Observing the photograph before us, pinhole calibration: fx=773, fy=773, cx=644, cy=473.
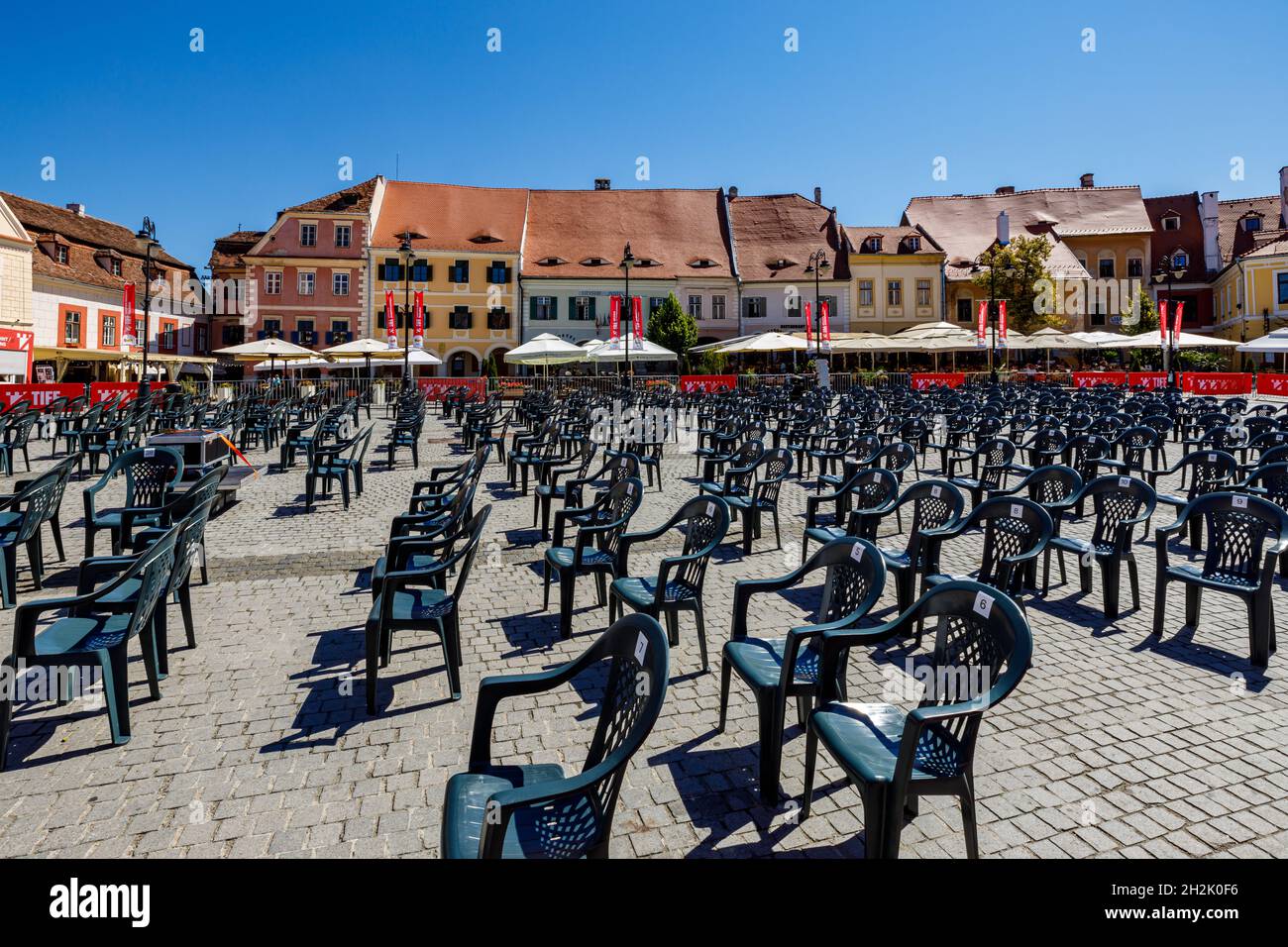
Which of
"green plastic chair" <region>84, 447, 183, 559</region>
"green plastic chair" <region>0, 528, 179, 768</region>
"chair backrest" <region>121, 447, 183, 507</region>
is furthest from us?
"chair backrest" <region>121, 447, 183, 507</region>

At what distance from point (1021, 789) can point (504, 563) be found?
545cm

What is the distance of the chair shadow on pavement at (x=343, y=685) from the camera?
4242 mm

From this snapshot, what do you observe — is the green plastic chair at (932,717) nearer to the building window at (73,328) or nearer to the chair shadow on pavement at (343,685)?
the chair shadow on pavement at (343,685)

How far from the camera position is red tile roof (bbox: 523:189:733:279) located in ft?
171

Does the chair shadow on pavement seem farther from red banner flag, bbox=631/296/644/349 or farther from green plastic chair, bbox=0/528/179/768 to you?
red banner flag, bbox=631/296/644/349

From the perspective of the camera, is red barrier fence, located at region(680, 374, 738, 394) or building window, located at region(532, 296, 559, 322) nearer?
red barrier fence, located at region(680, 374, 738, 394)

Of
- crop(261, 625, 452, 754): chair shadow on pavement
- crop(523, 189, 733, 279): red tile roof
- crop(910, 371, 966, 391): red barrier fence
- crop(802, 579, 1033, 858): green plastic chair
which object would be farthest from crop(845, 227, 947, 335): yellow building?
crop(802, 579, 1033, 858): green plastic chair

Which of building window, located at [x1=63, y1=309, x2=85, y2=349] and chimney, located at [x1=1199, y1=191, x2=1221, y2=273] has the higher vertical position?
chimney, located at [x1=1199, y1=191, x2=1221, y2=273]

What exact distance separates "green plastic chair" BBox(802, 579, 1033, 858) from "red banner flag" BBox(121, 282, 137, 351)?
52.4 metres

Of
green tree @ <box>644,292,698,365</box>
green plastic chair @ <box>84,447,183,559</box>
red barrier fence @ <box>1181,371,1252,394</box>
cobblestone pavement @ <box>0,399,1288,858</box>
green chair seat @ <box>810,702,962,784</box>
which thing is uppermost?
green tree @ <box>644,292,698,365</box>

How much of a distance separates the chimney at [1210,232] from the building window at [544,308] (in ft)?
163

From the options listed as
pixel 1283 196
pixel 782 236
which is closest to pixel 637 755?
pixel 782 236
